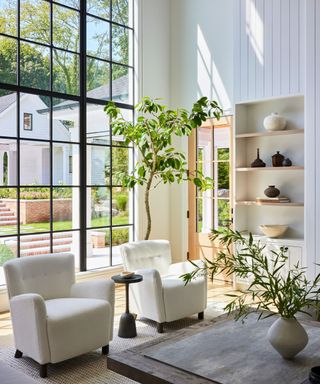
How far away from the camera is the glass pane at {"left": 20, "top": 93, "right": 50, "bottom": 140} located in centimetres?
521

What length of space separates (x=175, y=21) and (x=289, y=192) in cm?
318

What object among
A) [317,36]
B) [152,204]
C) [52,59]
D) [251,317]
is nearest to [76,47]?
[52,59]

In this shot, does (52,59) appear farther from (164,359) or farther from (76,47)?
(164,359)

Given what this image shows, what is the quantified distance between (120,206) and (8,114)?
6.58ft

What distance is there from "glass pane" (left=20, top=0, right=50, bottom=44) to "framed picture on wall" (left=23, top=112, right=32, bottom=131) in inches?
34.7

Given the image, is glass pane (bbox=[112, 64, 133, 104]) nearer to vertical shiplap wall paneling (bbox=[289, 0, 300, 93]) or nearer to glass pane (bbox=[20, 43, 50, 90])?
glass pane (bbox=[20, 43, 50, 90])

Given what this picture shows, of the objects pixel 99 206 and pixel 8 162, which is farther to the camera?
pixel 99 206

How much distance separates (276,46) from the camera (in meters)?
5.45

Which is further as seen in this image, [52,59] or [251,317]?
[52,59]

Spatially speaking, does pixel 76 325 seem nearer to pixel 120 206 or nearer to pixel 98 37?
pixel 120 206

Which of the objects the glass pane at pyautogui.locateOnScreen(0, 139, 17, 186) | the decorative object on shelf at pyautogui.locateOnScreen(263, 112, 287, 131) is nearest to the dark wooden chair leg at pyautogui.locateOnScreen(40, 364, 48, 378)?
the glass pane at pyautogui.locateOnScreen(0, 139, 17, 186)

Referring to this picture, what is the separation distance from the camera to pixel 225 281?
6203 mm

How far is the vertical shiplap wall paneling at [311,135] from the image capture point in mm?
4957

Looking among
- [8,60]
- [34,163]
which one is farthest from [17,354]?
[8,60]
